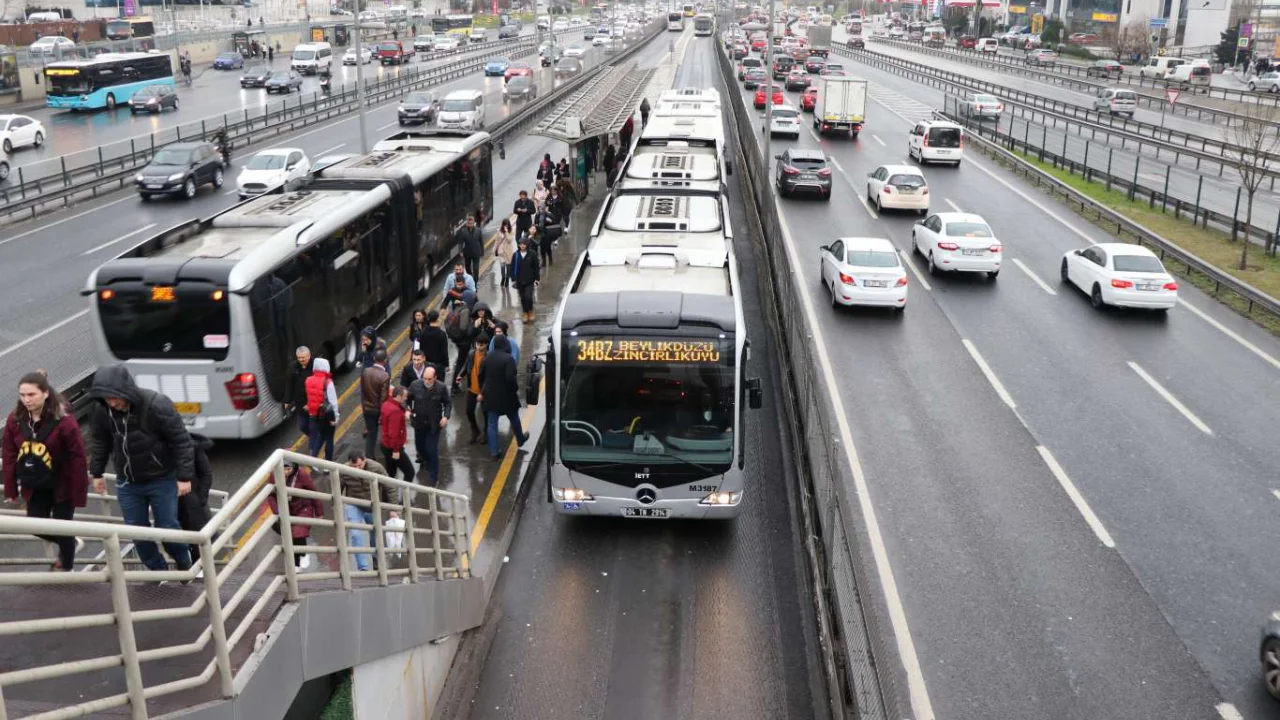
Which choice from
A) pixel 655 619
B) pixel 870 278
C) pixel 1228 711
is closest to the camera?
pixel 1228 711

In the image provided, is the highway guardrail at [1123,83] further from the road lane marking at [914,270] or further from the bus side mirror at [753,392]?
the bus side mirror at [753,392]

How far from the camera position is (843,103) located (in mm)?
49906

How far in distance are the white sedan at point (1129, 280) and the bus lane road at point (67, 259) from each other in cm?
1987

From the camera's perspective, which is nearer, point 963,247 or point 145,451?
point 145,451

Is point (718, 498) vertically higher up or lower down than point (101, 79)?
lower down

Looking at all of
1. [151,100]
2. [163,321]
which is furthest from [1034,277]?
[151,100]

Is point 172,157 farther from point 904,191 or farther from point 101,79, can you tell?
point 101,79

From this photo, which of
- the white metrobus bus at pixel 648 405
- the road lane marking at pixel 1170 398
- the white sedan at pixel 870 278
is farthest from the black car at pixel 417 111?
the white metrobus bus at pixel 648 405

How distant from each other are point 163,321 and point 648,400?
674 cm

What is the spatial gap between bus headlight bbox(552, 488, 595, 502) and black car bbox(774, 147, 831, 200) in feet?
80.2

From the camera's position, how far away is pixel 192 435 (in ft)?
30.1

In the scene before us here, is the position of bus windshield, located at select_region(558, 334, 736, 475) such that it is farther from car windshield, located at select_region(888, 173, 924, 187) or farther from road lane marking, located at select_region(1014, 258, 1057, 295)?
car windshield, located at select_region(888, 173, 924, 187)

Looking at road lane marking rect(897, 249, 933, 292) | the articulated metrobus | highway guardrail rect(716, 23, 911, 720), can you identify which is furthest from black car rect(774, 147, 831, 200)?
the articulated metrobus

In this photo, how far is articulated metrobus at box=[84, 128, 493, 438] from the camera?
14.4m
